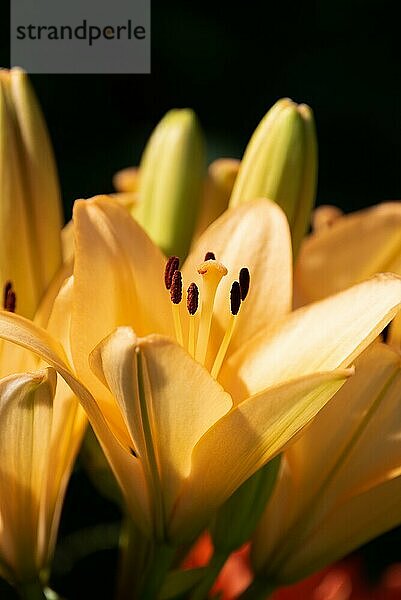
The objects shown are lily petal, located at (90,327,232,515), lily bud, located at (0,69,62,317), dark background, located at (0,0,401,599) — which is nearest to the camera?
lily petal, located at (90,327,232,515)

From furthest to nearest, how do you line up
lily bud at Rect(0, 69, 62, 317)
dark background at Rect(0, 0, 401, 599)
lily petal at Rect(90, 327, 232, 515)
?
dark background at Rect(0, 0, 401, 599)
lily bud at Rect(0, 69, 62, 317)
lily petal at Rect(90, 327, 232, 515)

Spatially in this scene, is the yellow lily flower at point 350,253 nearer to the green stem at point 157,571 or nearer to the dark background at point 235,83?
the green stem at point 157,571

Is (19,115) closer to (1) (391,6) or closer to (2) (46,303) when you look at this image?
(2) (46,303)

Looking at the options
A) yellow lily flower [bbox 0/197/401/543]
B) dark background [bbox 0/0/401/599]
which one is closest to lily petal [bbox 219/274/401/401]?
yellow lily flower [bbox 0/197/401/543]

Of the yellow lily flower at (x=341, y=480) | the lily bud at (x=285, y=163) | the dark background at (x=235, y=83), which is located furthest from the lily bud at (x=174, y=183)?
the dark background at (x=235, y=83)

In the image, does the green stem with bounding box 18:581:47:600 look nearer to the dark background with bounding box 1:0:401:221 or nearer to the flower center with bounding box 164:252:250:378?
the flower center with bounding box 164:252:250:378

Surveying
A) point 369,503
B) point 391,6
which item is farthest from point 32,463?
point 391,6
